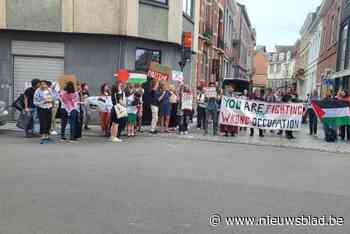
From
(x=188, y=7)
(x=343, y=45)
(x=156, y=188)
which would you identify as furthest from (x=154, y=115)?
(x=343, y=45)

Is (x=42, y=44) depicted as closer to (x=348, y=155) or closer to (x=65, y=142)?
(x=65, y=142)

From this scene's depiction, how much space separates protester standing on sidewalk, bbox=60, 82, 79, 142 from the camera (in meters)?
11.8

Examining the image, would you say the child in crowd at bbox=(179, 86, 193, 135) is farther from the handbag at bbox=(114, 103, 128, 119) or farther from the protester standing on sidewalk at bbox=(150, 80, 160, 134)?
the handbag at bbox=(114, 103, 128, 119)

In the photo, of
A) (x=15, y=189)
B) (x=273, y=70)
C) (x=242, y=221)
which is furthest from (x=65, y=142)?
(x=273, y=70)

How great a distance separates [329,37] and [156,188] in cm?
2943

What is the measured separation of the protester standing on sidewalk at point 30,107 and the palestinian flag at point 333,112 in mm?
9270

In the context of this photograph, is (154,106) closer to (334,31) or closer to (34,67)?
(34,67)

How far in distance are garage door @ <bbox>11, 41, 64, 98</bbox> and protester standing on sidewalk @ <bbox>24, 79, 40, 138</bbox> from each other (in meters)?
4.32

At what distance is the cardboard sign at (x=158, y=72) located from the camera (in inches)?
604

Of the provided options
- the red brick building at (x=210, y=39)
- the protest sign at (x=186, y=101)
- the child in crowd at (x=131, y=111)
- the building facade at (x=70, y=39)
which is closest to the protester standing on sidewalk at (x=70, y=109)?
the child in crowd at (x=131, y=111)

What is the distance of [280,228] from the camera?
509 cm

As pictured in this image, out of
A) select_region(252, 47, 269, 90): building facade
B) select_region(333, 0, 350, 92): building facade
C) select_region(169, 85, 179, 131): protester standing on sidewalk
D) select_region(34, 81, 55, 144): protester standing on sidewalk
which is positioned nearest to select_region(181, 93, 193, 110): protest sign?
select_region(169, 85, 179, 131): protester standing on sidewalk

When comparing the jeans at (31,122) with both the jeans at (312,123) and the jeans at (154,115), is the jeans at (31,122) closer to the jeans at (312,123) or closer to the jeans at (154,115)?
the jeans at (154,115)

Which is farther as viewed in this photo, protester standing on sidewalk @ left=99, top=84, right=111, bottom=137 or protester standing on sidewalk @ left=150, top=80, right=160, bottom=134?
protester standing on sidewalk @ left=150, top=80, right=160, bottom=134
